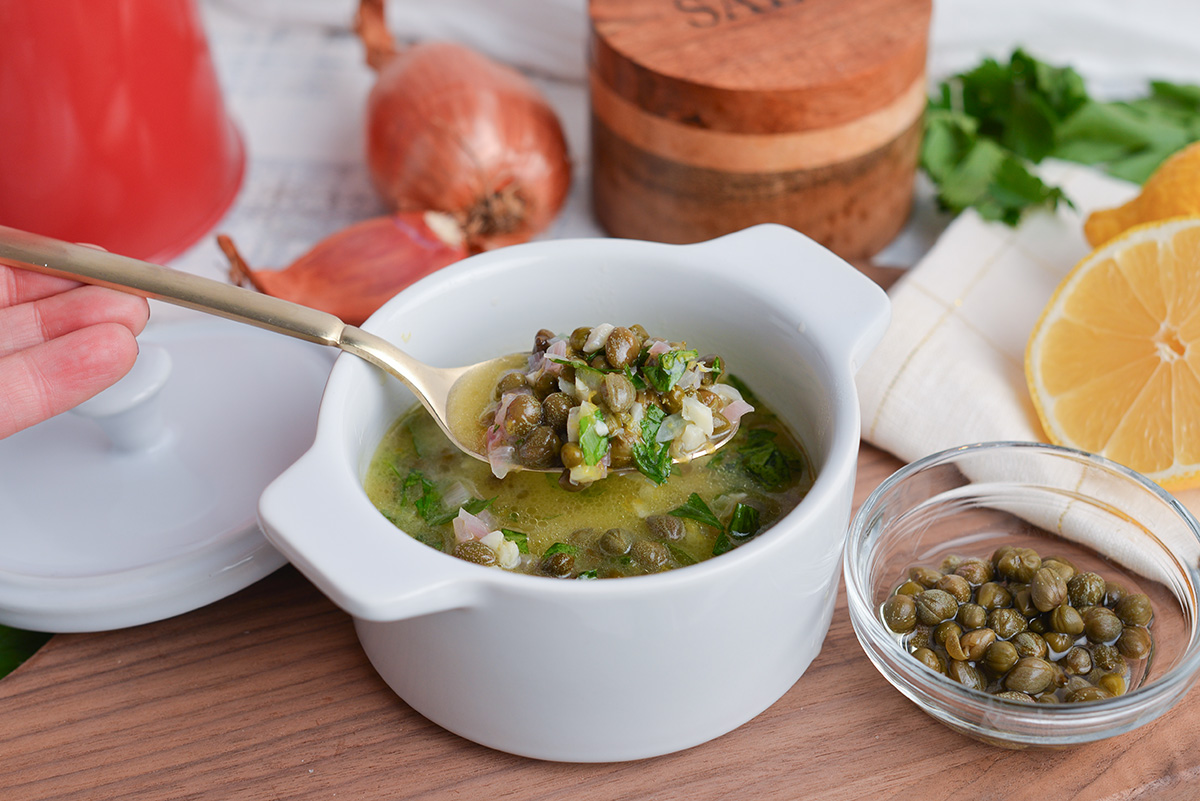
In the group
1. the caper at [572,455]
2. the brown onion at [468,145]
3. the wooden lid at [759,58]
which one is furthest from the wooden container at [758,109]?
the caper at [572,455]

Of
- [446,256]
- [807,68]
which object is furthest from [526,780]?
[807,68]

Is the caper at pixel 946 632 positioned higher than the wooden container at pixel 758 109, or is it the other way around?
the wooden container at pixel 758 109

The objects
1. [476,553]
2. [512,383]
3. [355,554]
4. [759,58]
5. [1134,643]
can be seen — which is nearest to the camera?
[355,554]

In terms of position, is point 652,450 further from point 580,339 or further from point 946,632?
point 946,632

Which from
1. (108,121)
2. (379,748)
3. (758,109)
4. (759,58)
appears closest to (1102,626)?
(379,748)

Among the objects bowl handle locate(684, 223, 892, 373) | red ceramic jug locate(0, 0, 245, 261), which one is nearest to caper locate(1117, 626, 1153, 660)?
bowl handle locate(684, 223, 892, 373)

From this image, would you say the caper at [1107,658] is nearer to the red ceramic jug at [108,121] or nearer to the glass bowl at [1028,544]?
the glass bowl at [1028,544]
